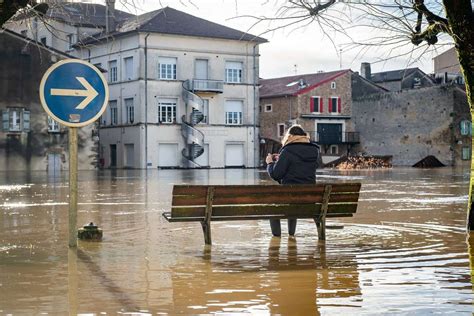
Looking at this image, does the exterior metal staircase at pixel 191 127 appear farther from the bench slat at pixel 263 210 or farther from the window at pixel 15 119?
the bench slat at pixel 263 210

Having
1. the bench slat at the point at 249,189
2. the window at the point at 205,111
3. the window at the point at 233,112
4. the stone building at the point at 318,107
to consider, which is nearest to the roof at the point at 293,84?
the stone building at the point at 318,107

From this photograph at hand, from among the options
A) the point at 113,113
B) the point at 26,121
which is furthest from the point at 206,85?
the point at 26,121

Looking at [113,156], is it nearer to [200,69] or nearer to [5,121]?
[200,69]

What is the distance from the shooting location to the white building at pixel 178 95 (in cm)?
6166

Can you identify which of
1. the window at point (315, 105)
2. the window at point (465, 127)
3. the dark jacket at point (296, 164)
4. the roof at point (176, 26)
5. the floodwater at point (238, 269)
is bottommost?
the floodwater at point (238, 269)

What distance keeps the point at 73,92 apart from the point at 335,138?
6942cm

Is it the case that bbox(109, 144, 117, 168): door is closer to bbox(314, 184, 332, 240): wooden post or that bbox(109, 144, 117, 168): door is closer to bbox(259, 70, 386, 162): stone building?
bbox(259, 70, 386, 162): stone building

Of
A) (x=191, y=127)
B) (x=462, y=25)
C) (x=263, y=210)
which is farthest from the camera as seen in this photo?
(x=191, y=127)

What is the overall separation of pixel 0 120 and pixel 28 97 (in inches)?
91.0

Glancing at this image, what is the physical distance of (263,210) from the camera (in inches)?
408

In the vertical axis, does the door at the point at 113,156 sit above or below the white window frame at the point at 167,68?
below

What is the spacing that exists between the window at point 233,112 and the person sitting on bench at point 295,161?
54.0m

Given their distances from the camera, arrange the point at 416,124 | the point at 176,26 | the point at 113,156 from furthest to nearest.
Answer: the point at 416,124
the point at 113,156
the point at 176,26

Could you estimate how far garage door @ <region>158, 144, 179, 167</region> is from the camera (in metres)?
62.1
